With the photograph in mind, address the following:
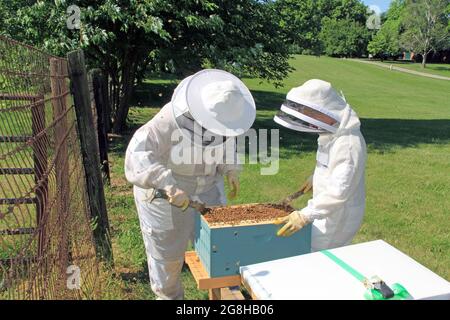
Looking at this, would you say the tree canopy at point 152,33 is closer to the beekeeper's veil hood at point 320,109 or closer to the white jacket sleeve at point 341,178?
the beekeeper's veil hood at point 320,109

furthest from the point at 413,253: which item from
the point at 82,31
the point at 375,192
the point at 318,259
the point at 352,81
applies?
the point at 352,81

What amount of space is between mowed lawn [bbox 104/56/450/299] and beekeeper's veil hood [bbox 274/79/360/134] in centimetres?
201

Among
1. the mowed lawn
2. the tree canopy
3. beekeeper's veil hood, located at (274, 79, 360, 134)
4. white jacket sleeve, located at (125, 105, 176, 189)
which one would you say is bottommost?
the mowed lawn

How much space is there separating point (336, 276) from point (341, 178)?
85 cm

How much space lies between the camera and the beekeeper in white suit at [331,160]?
10.5ft

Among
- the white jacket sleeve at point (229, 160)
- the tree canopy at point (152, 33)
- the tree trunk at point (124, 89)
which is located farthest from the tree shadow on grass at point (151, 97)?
the white jacket sleeve at point (229, 160)

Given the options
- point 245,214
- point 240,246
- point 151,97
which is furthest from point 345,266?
A: point 151,97

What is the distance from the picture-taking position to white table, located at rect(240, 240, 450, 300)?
238 centimetres
